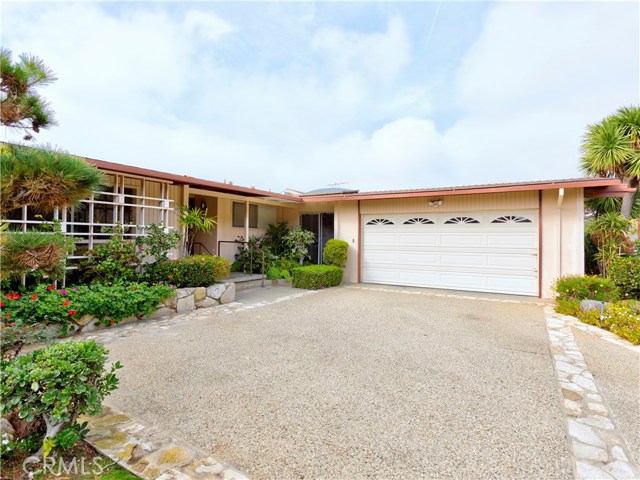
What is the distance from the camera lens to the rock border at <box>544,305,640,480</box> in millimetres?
2142

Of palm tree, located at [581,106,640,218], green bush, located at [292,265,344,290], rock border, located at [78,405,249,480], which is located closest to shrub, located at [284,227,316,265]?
green bush, located at [292,265,344,290]

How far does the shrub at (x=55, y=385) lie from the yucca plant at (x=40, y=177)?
1.09 meters

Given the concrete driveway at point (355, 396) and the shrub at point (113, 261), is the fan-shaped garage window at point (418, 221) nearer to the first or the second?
the concrete driveway at point (355, 396)

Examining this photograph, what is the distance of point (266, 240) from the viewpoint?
12.2m

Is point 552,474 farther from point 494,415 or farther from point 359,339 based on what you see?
point 359,339

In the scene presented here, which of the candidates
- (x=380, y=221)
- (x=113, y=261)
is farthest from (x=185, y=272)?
(x=380, y=221)

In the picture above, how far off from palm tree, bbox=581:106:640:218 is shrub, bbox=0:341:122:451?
12080 mm

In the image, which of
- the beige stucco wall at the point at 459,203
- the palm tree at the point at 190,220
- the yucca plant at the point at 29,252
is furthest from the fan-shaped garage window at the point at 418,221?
the yucca plant at the point at 29,252

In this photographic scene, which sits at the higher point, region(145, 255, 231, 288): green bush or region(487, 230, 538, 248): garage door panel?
region(487, 230, 538, 248): garage door panel

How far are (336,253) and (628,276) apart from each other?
7.20 meters

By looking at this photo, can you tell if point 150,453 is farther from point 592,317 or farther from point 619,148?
point 619,148

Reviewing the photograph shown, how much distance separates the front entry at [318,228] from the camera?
1280 cm

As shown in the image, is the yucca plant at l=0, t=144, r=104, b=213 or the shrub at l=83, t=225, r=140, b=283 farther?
the shrub at l=83, t=225, r=140, b=283

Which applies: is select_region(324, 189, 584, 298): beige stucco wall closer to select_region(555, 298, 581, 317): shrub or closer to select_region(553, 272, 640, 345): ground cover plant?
select_region(553, 272, 640, 345): ground cover plant
